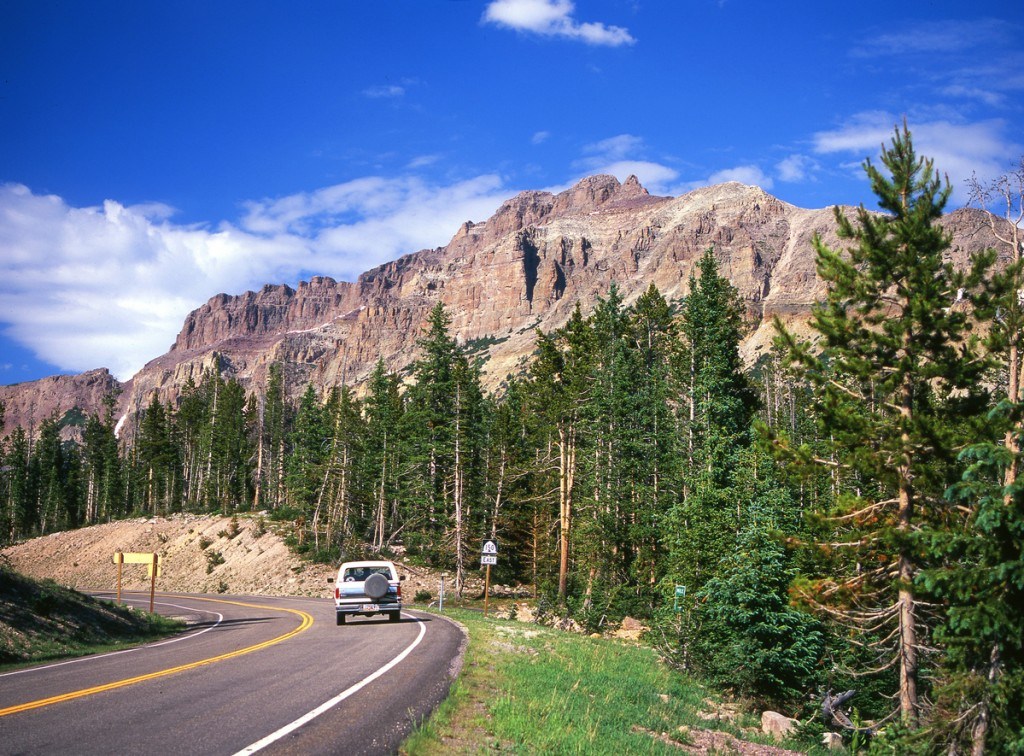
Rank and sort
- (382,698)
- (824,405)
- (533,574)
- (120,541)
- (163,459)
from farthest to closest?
1. (163,459)
2. (120,541)
3. (533,574)
4. (824,405)
5. (382,698)

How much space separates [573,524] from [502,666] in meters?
24.7

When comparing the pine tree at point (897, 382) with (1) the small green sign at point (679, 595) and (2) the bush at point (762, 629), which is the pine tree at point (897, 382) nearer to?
(2) the bush at point (762, 629)

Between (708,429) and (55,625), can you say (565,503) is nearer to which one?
(708,429)

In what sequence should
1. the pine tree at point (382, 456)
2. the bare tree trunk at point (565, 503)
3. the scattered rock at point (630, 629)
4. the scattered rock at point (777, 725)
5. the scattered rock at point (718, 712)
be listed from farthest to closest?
the pine tree at point (382, 456), the bare tree trunk at point (565, 503), the scattered rock at point (630, 629), the scattered rock at point (777, 725), the scattered rock at point (718, 712)

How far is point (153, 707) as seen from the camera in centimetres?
877

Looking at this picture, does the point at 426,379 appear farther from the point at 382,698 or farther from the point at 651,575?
the point at 382,698

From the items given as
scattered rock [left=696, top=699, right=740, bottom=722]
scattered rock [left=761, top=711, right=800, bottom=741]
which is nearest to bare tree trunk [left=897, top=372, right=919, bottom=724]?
scattered rock [left=761, top=711, right=800, bottom=741]

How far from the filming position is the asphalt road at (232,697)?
7.21 meters

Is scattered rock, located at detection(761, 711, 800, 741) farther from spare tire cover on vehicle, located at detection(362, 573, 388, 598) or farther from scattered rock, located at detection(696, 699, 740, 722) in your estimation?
spare tire cover on vehicle, located at detection(362, 573, 388, 598)

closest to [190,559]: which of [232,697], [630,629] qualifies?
[630,629]

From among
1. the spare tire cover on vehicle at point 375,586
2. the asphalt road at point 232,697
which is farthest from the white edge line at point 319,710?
the spare tire cover on vehicle at point 375,586

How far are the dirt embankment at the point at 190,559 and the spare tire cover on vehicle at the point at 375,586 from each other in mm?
23164

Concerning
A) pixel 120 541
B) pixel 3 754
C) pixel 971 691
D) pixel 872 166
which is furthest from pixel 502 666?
pixel 120 541

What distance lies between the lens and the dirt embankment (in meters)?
50.3
